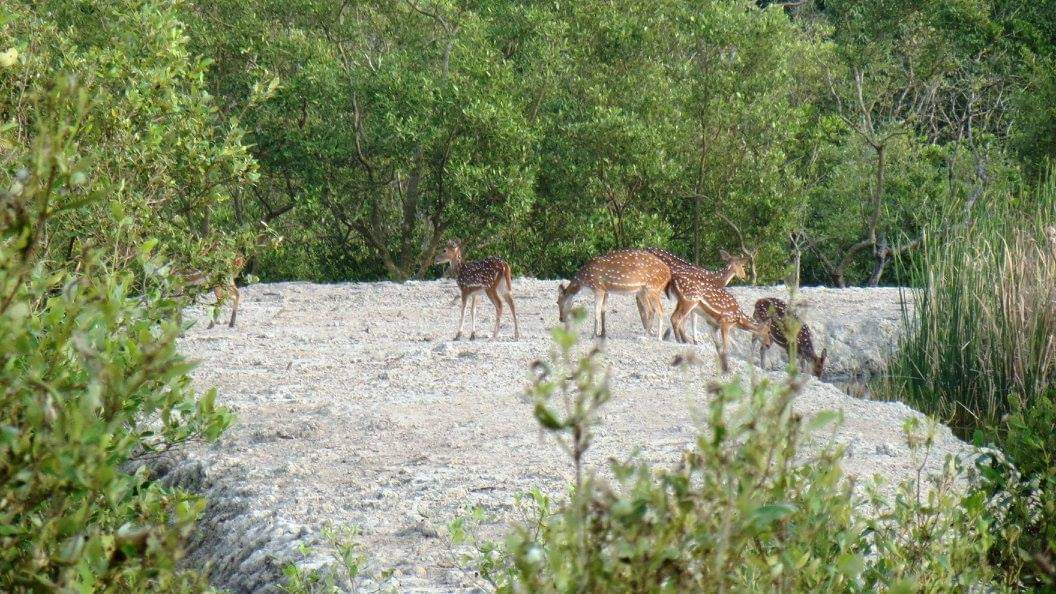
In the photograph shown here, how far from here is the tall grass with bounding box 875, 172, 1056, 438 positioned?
1005cm

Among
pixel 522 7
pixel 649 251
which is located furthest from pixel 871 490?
pixel 522 7

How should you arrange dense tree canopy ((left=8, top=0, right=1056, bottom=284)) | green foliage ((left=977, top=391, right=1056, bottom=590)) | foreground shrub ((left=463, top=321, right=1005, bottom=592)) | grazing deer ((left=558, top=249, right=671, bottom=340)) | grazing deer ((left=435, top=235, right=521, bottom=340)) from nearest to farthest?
foreground shrub ((left=463, top=321, right=1005, bottom=592)) → green foliage ((left=977, top=391, right=1056, bottom=590)) → grazing deer ((left=435, top=235, right=521, bottom=340)) → grazing deer ((left=558, top=249, right=671, bottom=340)) → dense tree canopy ((left=8, top=0, right=1056, bottom=284))

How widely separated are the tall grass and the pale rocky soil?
1332 mm

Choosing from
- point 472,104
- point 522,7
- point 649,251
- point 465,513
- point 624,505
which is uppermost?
point 522,7

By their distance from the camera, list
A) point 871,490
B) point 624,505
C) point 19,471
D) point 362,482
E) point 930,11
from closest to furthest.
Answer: point 624,505
point 19,471
point 871,490
point 362,482
point 930,11

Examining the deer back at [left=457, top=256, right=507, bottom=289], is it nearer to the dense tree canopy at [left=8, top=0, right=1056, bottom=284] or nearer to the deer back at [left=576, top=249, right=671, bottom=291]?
the deer back at [left=576, top=249, right=671, bottom=291]

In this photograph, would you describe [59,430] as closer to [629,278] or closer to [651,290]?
[629,278]

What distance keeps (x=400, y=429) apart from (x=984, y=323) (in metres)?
4.91

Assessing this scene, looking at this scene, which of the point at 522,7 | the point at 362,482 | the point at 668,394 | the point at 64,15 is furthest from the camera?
the point at 522,7

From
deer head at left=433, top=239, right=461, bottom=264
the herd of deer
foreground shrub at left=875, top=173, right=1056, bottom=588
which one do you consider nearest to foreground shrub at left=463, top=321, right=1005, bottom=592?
foreground shrub at left=875, top=173, right=1056, bottom=588

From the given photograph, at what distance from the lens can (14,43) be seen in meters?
7.45

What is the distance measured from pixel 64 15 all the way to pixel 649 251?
8.16 metres

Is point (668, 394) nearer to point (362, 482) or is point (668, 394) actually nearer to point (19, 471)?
point (362, 482)

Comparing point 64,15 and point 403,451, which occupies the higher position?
point 64,15
